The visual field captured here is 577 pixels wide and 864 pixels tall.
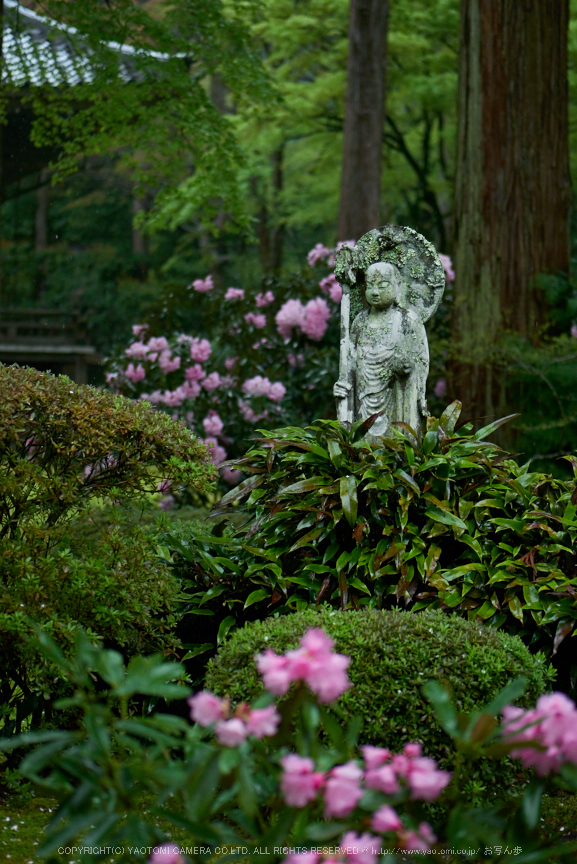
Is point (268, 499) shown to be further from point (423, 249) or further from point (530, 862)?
point (530, 862)

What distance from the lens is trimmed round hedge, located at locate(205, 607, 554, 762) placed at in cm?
355

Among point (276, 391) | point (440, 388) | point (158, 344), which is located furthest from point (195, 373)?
point (440, 388)

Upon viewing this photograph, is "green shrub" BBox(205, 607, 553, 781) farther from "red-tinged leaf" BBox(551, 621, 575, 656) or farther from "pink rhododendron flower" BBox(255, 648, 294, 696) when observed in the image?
"pink rhododendron flower" BBox(255, 648, 294, 696)

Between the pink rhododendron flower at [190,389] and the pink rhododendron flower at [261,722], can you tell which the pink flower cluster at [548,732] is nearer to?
the pink rhododendron flower at [261,722]

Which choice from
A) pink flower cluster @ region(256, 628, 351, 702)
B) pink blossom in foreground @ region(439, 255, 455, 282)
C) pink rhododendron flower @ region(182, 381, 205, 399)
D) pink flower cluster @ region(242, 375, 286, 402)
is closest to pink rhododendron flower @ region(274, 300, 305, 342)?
pink flower cluster @ region(242, 375, 286, 402)

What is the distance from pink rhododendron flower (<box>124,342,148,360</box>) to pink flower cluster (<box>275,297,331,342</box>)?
1.35m

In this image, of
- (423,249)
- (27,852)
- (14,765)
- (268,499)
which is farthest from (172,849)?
(423,249)

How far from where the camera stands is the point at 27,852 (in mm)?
3363

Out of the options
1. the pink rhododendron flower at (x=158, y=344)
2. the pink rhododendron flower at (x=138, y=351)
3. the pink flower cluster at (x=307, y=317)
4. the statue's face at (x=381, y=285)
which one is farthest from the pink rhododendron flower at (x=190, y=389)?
the statue's face at (x=381, y=285)

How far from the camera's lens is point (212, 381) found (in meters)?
8.64

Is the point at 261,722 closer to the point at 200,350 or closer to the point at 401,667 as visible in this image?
the point at 401,667

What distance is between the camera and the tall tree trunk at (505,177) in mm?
8586

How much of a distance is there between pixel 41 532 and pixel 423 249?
3.12 metres

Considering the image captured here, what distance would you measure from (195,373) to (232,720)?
7204mm
